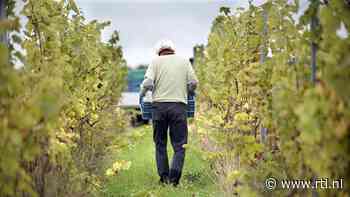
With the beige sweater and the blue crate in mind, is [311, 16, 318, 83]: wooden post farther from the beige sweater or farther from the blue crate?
the blue crate

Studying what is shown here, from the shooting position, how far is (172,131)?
322 inches

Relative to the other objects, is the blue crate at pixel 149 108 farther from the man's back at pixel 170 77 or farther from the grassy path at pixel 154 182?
the grassy path at pixel 154 182

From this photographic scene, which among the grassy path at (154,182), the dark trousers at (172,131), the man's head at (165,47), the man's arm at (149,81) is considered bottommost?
the grassy path at (154,182)

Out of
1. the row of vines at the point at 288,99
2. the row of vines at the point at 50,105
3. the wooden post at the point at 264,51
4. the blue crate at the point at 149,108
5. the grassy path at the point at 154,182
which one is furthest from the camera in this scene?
the blue crate at the point at 149,108

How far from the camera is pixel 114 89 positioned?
11398mm

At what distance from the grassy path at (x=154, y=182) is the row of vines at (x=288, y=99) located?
601mm

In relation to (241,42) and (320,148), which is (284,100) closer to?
(320,148)

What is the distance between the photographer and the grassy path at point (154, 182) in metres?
7.69

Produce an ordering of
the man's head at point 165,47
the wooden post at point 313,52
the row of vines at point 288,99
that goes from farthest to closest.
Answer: the man's head at point 165,47 < the wooden post at point 313,52 < the row of vines at point 288,99

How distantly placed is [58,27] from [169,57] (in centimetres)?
266

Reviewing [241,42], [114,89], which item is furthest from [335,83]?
[114,89]

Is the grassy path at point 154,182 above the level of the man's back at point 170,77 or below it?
below

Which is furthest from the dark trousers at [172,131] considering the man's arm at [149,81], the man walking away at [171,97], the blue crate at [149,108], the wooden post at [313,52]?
the wooden post at [313,52]

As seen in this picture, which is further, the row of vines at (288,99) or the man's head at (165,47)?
the man's head at (165,47)
